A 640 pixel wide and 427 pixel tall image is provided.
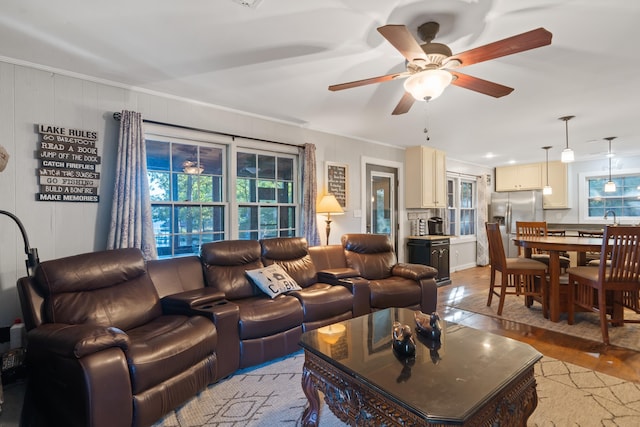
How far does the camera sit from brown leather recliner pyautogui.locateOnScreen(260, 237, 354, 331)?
2816 millimetres

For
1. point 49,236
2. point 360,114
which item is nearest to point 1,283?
point 49,236

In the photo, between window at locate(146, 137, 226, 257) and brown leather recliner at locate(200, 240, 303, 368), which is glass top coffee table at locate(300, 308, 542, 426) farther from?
window at locate(146, 137, 226, 257)

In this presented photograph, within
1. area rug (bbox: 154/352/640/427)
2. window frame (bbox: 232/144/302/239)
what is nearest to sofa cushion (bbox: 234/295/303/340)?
area rug (bbox: 154/352/640/427)

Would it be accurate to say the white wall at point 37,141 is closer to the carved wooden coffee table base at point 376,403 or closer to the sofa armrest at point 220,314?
the sofa armrest at point 220,314

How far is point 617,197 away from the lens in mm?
6273

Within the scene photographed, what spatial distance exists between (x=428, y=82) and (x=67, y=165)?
115 inches

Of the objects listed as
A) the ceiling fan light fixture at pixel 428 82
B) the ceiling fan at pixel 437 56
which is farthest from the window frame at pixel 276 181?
the ceiling fan light fixture at pixel 428 82

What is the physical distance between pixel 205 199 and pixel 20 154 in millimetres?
1547

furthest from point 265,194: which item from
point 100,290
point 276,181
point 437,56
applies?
point 437,56

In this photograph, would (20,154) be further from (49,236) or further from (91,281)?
(91,281)

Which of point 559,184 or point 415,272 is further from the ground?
point 559,184

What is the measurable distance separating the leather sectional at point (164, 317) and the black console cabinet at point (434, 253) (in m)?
1.76

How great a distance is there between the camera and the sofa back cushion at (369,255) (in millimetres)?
3797

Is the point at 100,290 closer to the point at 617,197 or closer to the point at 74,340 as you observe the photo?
the point at 74,340
